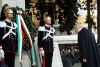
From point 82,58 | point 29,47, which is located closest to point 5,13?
point 29,47

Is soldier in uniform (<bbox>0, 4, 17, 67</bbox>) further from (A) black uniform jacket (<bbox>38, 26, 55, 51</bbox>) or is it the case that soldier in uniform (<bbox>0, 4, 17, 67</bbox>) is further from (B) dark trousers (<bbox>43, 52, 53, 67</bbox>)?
(B) dark trousers (<bbox>43, 52, 53, 67</bbox>)

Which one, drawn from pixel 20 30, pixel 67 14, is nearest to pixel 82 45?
pixel 20 30

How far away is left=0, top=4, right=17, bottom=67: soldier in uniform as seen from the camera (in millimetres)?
7793

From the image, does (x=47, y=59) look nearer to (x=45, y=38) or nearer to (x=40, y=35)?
(x=45, y=38)

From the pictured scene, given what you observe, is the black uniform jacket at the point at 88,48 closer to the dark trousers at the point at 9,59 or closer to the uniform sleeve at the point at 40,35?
the uniform sleeve at the point at 40,35

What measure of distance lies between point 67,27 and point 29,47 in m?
12.6

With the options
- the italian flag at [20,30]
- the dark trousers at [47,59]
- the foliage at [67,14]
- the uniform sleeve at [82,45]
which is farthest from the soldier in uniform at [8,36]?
the foliage at [67,14]

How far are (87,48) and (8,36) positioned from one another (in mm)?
1969

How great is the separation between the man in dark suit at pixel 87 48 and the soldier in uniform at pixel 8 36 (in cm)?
158

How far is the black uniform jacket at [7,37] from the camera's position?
7.77 metres

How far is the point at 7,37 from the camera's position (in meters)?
7.83

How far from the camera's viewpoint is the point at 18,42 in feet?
28.1

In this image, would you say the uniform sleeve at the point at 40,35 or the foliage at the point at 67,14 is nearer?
the uniform sleeve at the point at 40,35

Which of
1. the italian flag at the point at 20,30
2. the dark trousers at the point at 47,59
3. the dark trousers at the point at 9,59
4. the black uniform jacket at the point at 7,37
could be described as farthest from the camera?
the dark trousers at the point at 47,59
